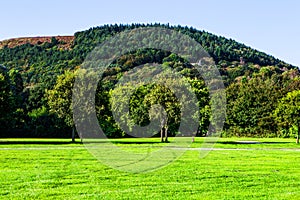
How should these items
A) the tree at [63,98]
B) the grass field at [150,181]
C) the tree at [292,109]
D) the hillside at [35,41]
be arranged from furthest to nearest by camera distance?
the hillside at [35,41] < the tree at [292,109] < the tree at [63,98] < the grass field at [150,181]

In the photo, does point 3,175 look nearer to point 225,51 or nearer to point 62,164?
point 62,164

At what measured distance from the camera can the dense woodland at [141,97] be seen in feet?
167

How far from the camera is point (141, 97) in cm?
5359

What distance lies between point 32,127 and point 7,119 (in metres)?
20.1

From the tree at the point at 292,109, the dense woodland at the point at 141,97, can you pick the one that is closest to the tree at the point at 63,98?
the dense woodland at the point at 141,97

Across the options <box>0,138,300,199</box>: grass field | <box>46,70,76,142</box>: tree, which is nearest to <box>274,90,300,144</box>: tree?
<box>46,70,76,142</box>: tree

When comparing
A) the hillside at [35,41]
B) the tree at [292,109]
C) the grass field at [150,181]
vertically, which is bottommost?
the grass field at [150,181]

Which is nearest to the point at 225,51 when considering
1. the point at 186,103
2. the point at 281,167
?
the point at 186,103

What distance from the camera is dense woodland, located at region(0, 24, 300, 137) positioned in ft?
167

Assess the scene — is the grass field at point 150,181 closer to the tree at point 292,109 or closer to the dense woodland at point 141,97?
the dense woodland at point 141,97

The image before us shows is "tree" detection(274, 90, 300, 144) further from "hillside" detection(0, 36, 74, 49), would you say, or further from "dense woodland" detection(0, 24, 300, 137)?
"hillside" detection(0, 36, 74, 49)

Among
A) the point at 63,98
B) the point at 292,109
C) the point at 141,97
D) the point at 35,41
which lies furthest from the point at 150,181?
the point at 35,41

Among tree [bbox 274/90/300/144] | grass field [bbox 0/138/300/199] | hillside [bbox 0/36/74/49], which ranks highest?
hillside [bbox 0/36/74/49]

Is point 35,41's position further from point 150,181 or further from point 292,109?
point 150,181
